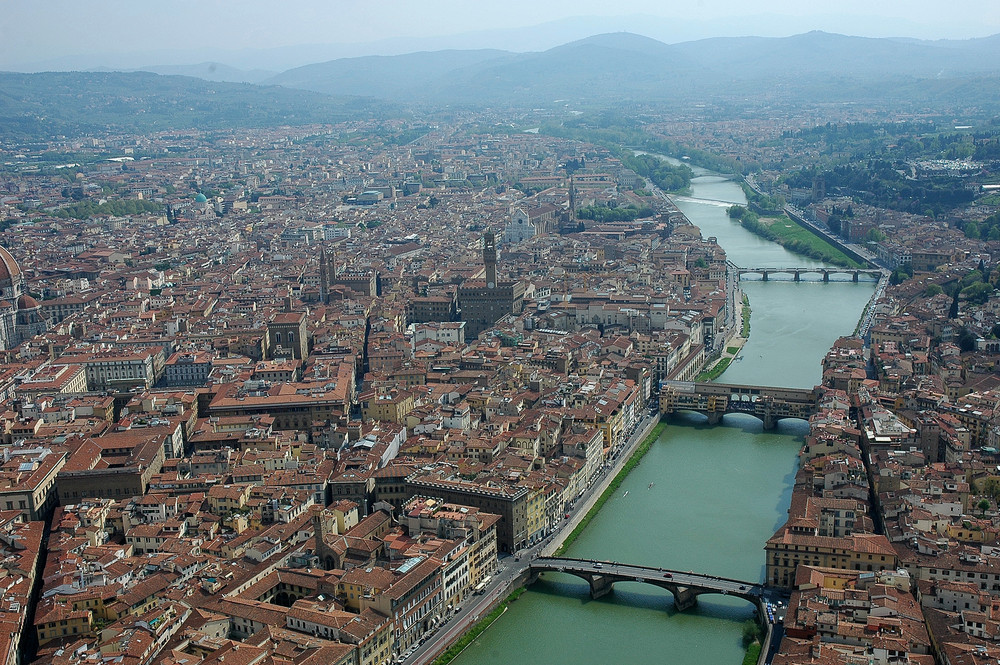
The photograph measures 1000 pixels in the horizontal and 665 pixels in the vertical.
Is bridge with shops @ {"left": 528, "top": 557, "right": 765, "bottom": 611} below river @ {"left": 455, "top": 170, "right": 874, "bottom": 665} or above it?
above

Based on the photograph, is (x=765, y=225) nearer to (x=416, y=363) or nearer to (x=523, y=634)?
(x=416, y=363)

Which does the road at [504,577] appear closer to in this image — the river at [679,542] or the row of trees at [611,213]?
the river at [679,542]

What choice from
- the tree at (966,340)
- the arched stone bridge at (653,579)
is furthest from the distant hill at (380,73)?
the arched stone bridge at (653,579)

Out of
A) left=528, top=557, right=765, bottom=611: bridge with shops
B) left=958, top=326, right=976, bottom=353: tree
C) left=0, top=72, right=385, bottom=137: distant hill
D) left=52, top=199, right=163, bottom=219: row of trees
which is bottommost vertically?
left=528, top=557, right=765, bottom=611: bridge with shops

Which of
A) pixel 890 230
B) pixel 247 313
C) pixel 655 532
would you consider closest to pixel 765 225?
pixel 890 230

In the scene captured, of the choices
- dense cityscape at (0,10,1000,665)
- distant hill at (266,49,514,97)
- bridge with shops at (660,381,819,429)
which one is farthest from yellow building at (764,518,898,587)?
distant hill at (266,49,514,97)

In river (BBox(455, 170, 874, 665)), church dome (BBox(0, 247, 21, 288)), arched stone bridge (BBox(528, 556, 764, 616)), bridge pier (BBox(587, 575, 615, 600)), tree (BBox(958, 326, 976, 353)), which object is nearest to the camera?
river (BBox(455, 170, 874, 665))

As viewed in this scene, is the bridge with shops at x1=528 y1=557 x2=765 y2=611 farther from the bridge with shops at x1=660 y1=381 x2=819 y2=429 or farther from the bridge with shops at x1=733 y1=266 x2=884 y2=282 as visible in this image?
the bridge with shops at x1=733 y1=266 x2=884 y2=282
